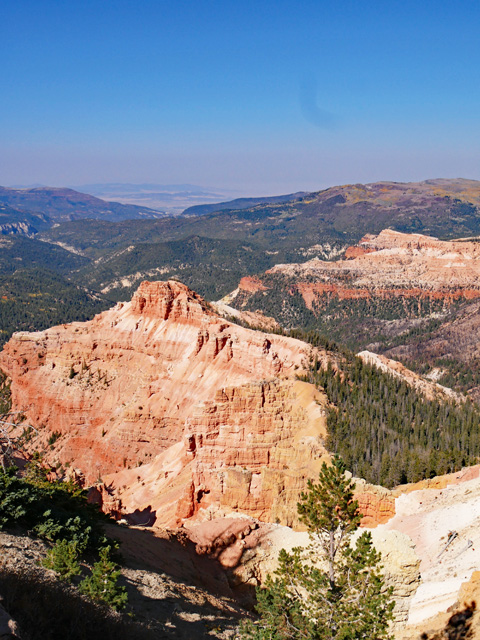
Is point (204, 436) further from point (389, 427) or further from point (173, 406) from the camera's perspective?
point (389, 427)

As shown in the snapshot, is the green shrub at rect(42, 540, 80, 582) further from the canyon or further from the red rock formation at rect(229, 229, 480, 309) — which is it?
the red rock formation at rect(229, 229, 480, 309)

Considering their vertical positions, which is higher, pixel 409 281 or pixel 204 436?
pixel 409 281

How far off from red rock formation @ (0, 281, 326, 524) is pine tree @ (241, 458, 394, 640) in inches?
713

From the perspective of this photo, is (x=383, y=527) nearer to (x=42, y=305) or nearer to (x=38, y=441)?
(x=38, y=441)

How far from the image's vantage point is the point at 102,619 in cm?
1812

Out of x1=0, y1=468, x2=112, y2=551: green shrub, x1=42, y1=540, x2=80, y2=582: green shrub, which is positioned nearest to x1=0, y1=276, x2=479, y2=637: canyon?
x1=0, y1=468, x2=112, y2=551: green shrub

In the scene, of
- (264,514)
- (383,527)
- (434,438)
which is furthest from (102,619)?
(434,438)

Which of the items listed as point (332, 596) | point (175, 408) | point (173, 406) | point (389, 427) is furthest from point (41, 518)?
point (389, 427)

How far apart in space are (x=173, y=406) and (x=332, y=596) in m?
41.1

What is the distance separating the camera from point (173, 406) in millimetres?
60875

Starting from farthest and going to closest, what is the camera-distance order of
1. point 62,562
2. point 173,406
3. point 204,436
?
point 173,406 → point 204,436 → point 62,562

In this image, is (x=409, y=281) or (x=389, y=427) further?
(x=409, y=281)

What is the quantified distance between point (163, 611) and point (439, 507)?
1961cm

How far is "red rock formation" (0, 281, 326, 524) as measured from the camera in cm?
4419
